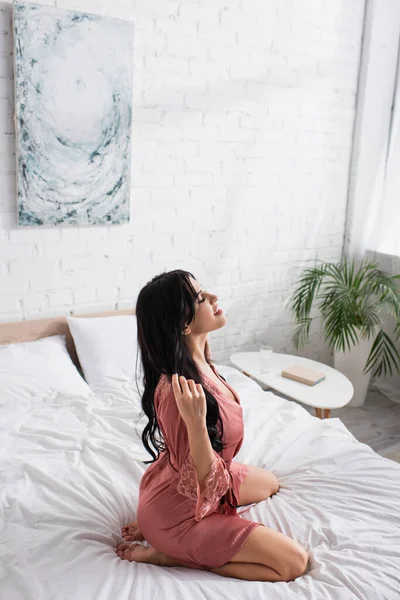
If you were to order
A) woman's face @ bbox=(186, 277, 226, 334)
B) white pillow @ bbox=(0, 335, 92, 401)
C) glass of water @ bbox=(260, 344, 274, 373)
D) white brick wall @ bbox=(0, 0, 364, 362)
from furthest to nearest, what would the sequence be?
1. glass of water @ bbox=(260, 344, 274, 373)
2. white brick wall @ bbox=(0, 0, 364, 362)
3. white pillow @ bbox=(0, 335, 92, 401)
4. woman's face @ bbox=(186, 277, 226, 334)

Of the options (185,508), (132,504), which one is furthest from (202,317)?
(132,504)

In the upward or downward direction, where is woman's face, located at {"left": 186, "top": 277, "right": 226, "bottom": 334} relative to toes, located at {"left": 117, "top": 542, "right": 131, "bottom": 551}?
upward

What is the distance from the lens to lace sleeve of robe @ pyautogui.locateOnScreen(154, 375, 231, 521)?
148 cm

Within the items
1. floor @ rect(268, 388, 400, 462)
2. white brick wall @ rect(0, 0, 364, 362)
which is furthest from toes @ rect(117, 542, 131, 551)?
floor @ rect(268, 388, 400, 462)

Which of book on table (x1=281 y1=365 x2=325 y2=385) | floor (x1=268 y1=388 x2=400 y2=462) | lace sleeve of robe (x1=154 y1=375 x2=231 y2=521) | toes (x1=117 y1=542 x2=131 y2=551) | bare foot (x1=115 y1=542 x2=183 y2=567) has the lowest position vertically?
floor (x1=268 y1=388 x2=400 y2=462)

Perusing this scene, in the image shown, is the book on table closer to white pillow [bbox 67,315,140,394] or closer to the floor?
the floor

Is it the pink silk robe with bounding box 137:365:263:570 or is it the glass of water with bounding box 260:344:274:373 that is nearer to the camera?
the pink silk robe with bounding box 137:365:263:570

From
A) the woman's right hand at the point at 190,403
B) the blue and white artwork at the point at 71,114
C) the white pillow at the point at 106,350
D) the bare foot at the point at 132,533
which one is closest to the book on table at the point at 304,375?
the white pillow at the point at 106,350

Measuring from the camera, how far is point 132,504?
5.83 ft

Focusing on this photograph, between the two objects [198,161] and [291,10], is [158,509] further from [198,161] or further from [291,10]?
[291,10]

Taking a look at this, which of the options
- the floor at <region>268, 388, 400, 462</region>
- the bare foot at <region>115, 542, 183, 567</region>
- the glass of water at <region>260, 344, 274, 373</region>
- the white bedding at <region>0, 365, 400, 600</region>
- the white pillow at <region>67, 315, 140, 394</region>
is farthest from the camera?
the floor at <region>268, 388, 400, 462</region>

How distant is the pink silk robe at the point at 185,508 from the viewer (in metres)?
1.49

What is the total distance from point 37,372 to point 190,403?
4.10ft

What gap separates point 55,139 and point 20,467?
1415 millimetres
